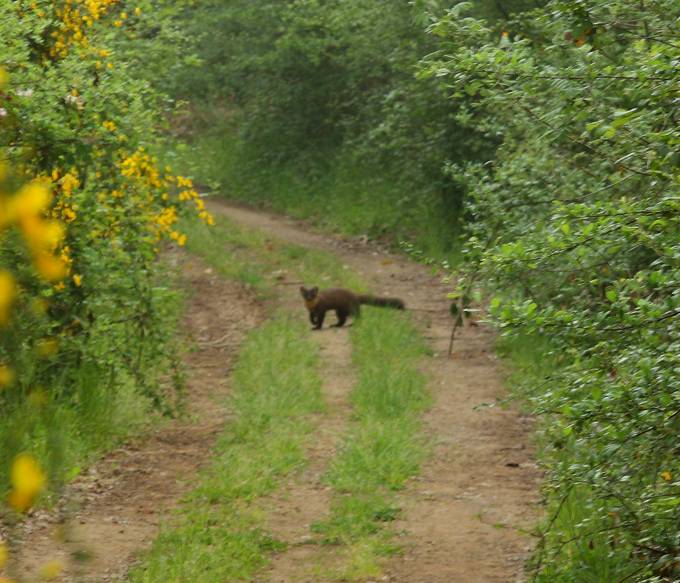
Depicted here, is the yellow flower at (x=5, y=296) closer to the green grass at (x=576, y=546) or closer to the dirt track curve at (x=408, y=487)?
the dirt track curve at (x=408, y=487)

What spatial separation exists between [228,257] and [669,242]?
582 inches

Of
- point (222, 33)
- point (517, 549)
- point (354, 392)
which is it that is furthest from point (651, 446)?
point (222, 33)

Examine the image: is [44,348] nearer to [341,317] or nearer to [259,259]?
[341,317]

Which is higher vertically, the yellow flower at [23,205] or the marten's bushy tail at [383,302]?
the yellow flower at [23,205]

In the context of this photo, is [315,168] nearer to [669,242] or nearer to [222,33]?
[222,33]

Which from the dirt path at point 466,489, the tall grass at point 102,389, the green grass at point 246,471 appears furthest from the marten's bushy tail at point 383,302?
the tall grass at point 102,389

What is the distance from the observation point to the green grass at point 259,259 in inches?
709

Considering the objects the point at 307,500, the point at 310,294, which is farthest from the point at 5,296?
the point at 310,294

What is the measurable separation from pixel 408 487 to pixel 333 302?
589 centimetres

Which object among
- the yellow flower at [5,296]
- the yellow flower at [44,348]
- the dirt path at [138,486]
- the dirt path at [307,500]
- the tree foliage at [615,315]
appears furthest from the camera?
the dirt path at [307,500]

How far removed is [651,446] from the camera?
18.2ft

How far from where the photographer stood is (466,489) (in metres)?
8.91

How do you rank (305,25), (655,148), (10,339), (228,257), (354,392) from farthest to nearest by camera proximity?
(305,25) → (228,257) → (354,392) → (655,148) → (10,339)

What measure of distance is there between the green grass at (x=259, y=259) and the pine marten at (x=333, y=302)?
1942 mm
